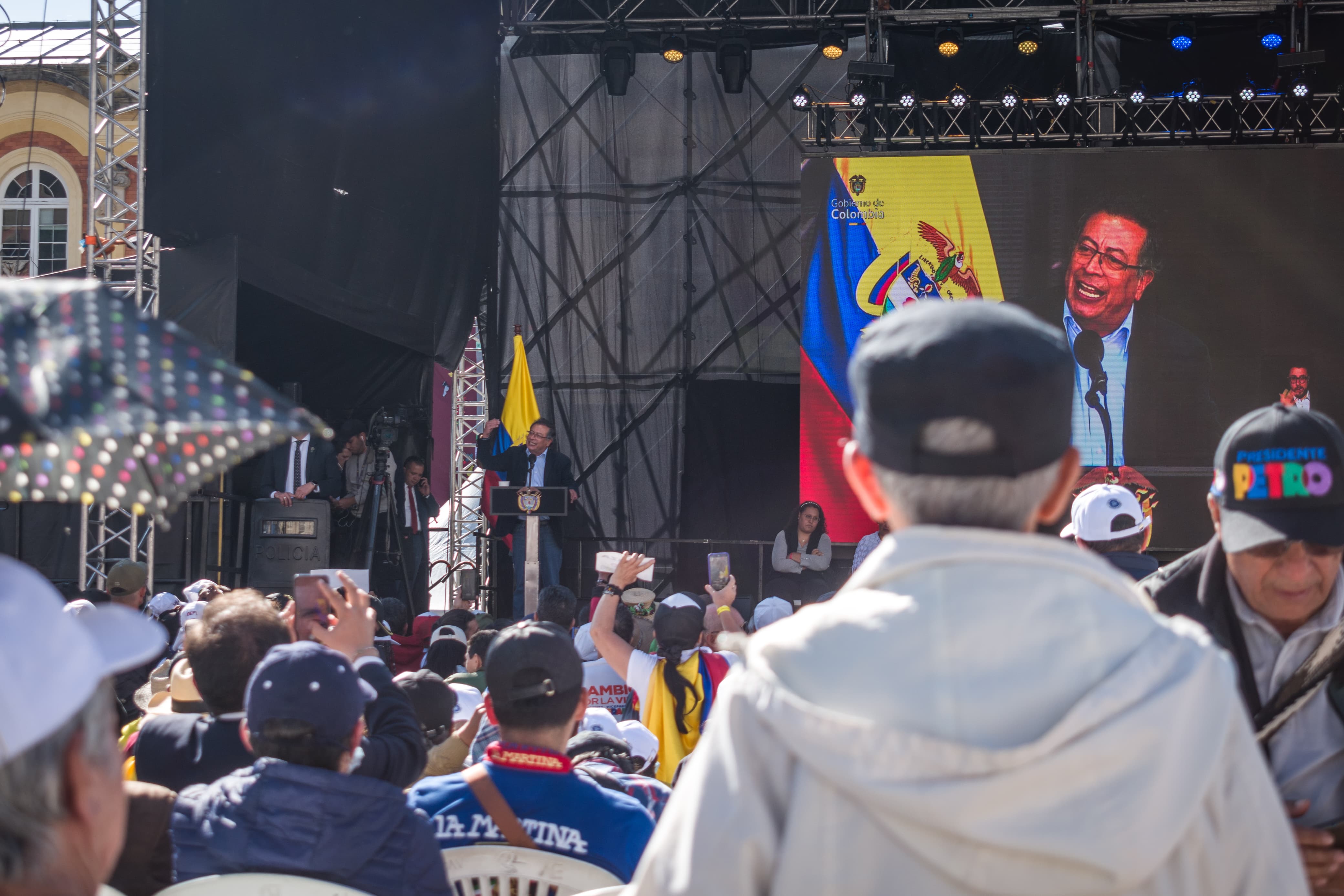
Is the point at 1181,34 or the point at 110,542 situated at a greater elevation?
the point at 1181,34

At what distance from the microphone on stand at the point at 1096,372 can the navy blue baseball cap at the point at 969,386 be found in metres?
8.51

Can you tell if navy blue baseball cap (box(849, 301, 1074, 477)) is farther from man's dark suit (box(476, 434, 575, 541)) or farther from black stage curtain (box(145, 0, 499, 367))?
man's dark suit (box(476, 434, 575, 541))

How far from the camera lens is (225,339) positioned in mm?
7973

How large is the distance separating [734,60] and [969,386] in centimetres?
1026

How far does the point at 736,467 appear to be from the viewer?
10.8 m

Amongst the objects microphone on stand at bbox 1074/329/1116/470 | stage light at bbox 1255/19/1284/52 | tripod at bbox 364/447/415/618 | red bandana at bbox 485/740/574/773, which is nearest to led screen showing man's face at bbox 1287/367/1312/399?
microphone on stand at bbox 1074/329/1116/470

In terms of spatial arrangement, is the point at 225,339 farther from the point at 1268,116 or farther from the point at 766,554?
the point at 1268,116

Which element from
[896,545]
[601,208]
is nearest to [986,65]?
[601,208]

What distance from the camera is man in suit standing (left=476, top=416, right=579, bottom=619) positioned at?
9016mm

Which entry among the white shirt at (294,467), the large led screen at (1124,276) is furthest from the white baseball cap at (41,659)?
the large led screen at (1124,276)

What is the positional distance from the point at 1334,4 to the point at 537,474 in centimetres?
752

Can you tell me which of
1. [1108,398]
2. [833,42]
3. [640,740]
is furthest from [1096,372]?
[640,740]

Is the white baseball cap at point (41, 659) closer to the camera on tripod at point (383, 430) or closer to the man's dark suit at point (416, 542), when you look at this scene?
the camera on tripod at point (383, 430)

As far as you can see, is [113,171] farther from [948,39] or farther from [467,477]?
[948,39]
